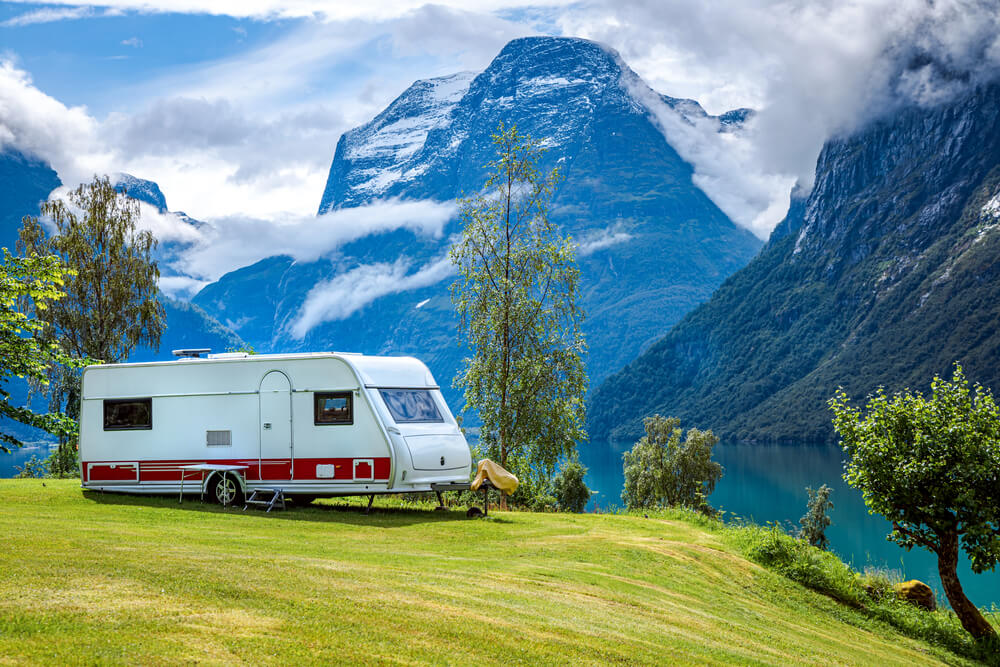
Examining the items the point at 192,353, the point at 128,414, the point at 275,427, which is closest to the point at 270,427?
the point at 275,427

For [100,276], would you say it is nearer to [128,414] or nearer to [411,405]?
[128,414]

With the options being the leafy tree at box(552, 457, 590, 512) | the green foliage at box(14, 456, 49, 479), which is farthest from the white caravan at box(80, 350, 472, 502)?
the leafy tree at box(552, 457, 590, 512)

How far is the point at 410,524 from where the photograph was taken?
17688 millimetres

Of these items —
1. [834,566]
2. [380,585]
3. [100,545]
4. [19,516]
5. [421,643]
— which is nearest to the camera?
[421,643]

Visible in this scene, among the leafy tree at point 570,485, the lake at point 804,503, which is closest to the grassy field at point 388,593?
the lake at point 804,503

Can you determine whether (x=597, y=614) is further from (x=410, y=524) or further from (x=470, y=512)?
(x=470, y=512)

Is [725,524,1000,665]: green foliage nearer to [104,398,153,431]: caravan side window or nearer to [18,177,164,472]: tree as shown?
[104,398,153,431]: caravan side window

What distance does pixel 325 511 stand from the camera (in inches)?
747

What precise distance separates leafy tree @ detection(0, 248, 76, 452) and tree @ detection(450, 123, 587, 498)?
37.0 ft

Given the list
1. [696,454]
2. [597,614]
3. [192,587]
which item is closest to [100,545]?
[192,587]

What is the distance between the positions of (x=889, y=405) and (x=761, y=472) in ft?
524

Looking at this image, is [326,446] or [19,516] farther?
[326,446]

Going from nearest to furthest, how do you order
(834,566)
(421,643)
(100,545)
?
(421,643)
(100,545)
(834,566)

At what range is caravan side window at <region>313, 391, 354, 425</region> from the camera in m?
18.2
